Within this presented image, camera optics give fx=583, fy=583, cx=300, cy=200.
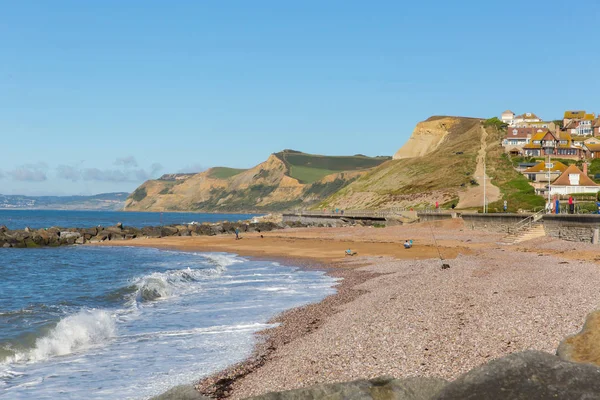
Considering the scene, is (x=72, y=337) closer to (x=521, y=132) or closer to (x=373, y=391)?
(x=373, y=391)

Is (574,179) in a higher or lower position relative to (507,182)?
lower

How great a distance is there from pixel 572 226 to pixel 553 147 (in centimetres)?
8753

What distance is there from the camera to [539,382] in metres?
5.45

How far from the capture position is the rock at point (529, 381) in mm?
5262

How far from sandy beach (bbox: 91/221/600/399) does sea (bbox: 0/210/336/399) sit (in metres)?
1.32

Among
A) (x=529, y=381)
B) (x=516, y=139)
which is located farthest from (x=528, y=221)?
(x=516, y=139)

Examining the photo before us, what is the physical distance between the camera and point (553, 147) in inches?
4847

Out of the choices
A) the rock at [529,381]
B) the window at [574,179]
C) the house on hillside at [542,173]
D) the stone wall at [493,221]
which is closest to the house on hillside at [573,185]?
the window at [574,179]

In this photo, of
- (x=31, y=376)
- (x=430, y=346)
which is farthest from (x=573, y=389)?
(x=31, y=376)

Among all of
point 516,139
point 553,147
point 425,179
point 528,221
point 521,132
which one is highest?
point 521,132

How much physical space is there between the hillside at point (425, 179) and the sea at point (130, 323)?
79.5 metres

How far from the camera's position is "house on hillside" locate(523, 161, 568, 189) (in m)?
96.6

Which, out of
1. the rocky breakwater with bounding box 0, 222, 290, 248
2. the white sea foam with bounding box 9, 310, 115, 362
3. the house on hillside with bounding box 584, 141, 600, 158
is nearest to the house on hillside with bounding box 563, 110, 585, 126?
the house on hillside with bounding box 584, 141, 600, 158

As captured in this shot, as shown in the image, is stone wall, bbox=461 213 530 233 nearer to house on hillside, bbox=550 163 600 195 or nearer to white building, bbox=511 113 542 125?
house on hillside, bbox=550 163 600 195
